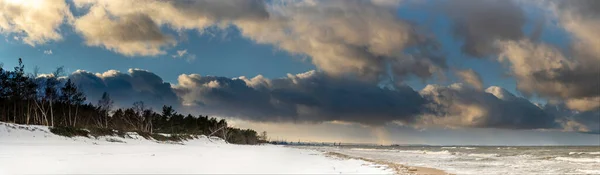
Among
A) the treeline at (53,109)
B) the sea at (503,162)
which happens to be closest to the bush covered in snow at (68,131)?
the treeline at (53,109)

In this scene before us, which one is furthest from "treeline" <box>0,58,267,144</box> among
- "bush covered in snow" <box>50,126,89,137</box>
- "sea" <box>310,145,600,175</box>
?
"sea" <box>310,145,600,175</box>

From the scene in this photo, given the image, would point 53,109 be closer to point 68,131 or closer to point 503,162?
point 68,131

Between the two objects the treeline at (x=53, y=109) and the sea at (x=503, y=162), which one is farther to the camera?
the treeline at (x=53, y=109)

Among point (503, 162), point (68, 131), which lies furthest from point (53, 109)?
point (503, 162)

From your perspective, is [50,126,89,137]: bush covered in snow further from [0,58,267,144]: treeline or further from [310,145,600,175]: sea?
[310,145,600,175]: sea

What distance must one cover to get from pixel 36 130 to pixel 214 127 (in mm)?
85862

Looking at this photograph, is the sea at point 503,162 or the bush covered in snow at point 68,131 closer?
the sea at point 503,162

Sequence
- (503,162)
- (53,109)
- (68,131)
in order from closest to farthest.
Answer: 1. (503,162)
2. (68,131)
3. (53,109)

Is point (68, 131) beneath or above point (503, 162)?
above

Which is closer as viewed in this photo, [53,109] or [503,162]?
[503,162]

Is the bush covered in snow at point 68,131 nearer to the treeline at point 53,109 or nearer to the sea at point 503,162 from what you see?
the treeline at point 53,109

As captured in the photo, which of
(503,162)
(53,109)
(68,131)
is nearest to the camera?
(503,162)

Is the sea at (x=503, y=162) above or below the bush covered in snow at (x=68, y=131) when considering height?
below

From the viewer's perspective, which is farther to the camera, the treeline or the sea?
the treeline
